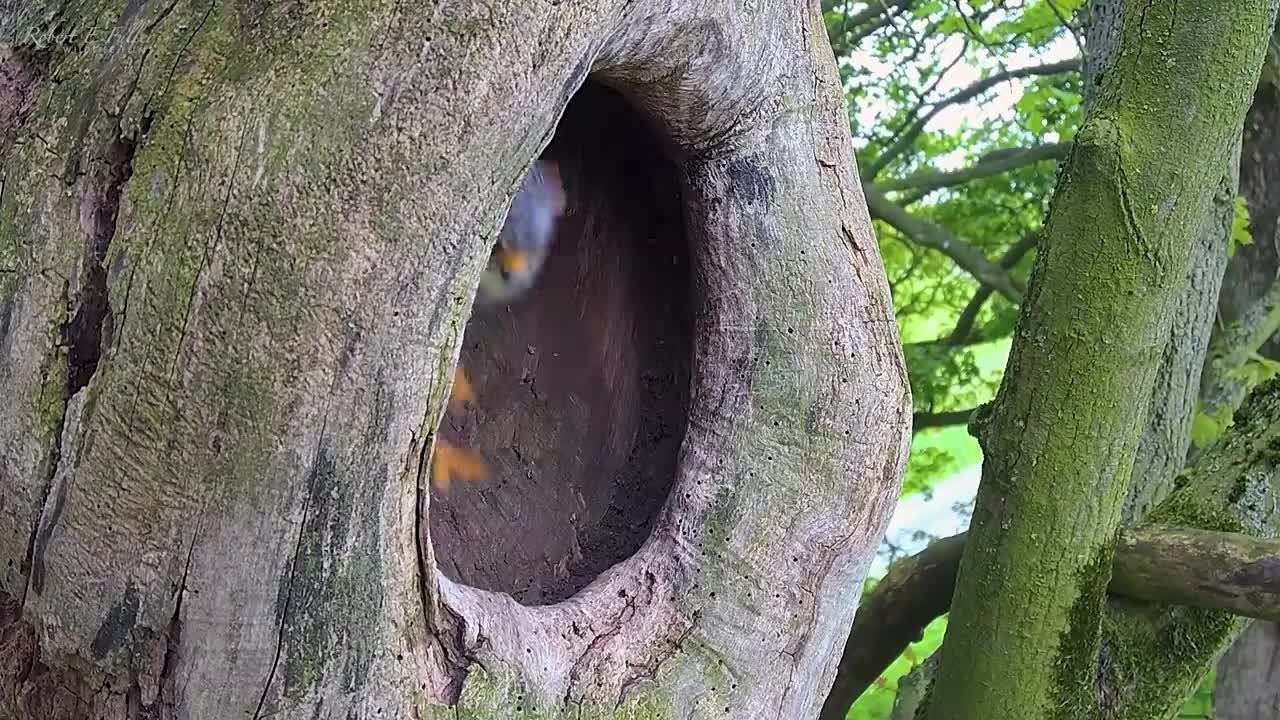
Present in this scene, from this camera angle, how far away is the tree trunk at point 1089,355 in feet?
3.11

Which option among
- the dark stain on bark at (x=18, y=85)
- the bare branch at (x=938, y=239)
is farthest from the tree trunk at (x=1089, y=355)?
the bare branch at (x=938, y=239)

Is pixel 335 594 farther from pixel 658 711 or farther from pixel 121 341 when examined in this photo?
pixel 658 711

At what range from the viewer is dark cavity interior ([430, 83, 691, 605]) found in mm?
741

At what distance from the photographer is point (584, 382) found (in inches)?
30.9

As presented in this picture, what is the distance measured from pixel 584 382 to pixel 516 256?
0.10 metres

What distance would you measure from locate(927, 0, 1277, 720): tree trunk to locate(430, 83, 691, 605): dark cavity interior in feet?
1.29

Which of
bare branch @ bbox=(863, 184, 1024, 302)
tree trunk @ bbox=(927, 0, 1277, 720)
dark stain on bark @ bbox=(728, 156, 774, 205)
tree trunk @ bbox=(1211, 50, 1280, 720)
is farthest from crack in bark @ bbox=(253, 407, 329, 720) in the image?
bare branch @ bbox=(863, 184, 1024, 302)

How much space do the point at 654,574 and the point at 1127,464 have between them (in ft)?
1.75

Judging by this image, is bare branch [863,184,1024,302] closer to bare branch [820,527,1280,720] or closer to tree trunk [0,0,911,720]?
bare branch [820,527,1280,720]

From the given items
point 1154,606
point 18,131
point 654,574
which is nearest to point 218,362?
point 18,131

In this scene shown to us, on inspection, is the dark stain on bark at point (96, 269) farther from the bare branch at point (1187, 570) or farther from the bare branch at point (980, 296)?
the bare branch at point (980, 296)

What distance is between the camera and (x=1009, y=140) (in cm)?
263

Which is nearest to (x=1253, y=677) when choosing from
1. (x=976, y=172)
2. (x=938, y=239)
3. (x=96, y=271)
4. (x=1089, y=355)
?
(x=1089, y=355)

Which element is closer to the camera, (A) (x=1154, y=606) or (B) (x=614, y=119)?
(B) (x=614, y=119)
